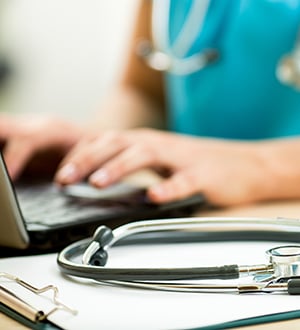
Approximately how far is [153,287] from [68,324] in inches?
3.0

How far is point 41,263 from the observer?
0.58 m

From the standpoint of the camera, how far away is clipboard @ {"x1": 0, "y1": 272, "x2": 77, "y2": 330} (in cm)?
44

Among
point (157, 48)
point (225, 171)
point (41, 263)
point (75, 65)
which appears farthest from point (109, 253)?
point (75, 65)

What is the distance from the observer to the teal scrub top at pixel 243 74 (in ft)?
3.56

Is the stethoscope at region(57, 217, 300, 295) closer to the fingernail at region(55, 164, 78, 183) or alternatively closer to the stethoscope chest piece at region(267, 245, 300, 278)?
the stethoscope chest piece at region(267, 245, 300, 278)

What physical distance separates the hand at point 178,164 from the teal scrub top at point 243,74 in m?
0.24

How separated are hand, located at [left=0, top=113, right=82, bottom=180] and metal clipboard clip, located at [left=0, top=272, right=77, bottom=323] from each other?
1.38 feet

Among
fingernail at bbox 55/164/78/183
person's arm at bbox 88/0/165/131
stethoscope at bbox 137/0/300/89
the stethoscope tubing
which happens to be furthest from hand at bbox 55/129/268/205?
person's arm at bbox 88/0/165/131

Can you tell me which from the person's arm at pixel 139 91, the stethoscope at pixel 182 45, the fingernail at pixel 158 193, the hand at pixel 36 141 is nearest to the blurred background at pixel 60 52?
the person's arm at pixel 139 91

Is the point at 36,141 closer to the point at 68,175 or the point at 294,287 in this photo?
the point at 68,175

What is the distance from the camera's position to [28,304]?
0.46 meters

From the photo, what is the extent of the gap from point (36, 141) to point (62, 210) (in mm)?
254

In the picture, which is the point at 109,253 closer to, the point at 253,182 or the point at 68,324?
the point at 68,324

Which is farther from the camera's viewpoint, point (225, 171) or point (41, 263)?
point (225, 171)
